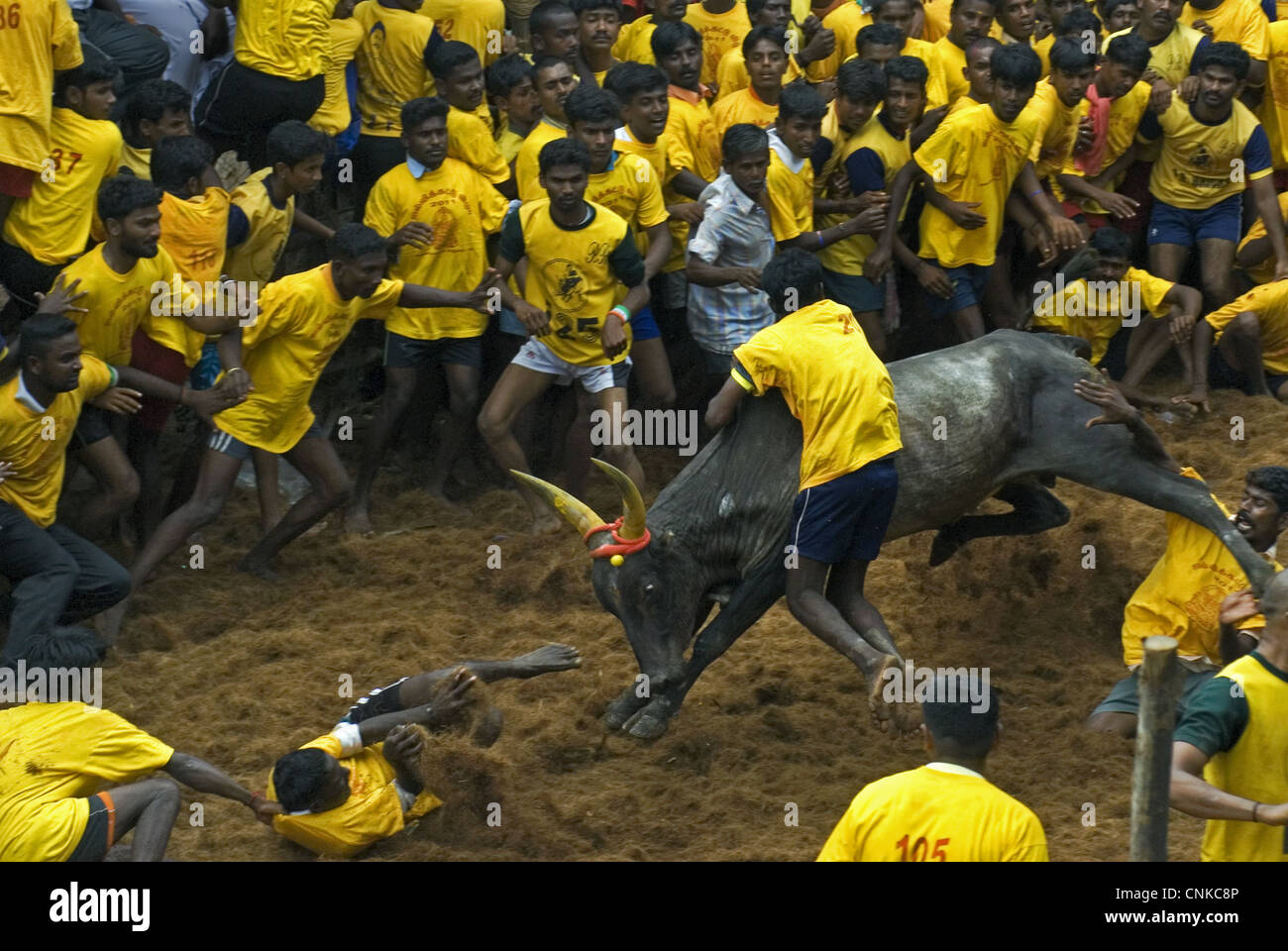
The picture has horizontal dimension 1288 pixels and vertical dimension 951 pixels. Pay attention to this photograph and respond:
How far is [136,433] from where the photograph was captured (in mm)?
9492

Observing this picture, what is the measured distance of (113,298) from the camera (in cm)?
875

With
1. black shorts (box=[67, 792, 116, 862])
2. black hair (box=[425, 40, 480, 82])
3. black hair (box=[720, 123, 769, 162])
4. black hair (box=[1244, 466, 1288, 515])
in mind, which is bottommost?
black shorts (box=[67, 792, 116, 862])

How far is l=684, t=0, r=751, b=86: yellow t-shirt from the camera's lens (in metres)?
11.3

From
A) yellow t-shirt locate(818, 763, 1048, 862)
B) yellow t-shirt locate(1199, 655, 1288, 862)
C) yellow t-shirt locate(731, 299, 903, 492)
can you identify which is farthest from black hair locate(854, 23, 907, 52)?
yellow t-shirt locate(818, 763, 1048, 862)

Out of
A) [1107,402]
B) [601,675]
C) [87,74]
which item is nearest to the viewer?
[1107,402]

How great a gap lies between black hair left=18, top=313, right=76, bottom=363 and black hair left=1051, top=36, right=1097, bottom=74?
549 centimetres

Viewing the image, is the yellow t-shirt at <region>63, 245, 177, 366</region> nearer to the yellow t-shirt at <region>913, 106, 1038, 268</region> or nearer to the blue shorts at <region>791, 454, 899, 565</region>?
the blue shorts at <region>791, 454, 899, 565</region>

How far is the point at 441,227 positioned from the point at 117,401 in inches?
82.2

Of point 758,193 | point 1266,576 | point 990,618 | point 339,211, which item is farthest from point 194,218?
point 1266,576

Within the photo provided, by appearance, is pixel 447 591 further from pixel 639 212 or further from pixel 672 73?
pixel 672 73

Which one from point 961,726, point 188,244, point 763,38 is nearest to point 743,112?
point 763,38

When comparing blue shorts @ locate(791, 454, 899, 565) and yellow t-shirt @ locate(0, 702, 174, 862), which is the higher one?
blue shorts @ locate(791, 454, 899, 565)

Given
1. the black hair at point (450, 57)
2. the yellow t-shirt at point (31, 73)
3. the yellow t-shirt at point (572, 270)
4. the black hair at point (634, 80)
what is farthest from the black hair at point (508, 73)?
the yellow t-shirt at point (31, 73)

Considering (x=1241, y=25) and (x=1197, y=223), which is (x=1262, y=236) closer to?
(x=1197, y=223)
